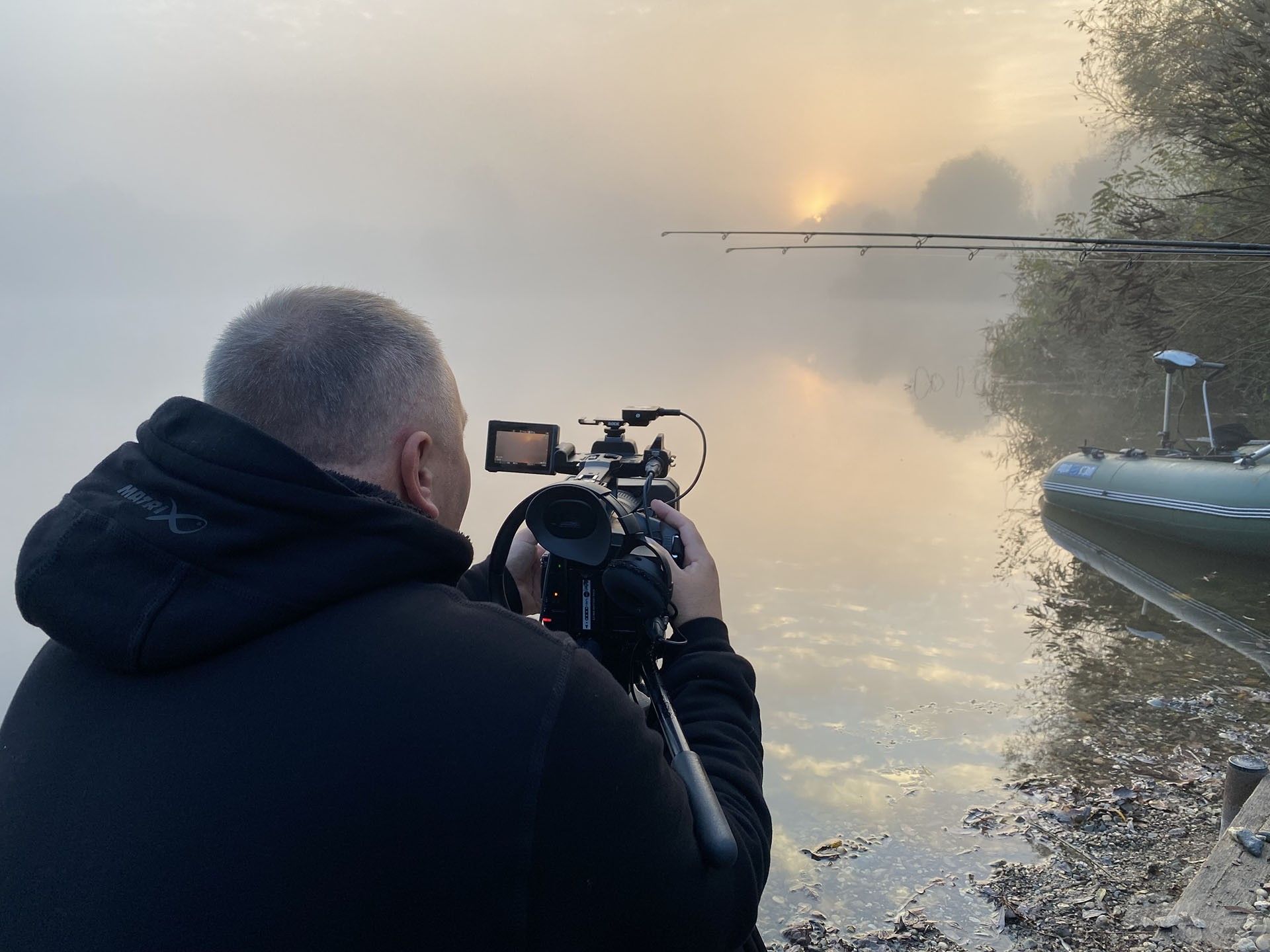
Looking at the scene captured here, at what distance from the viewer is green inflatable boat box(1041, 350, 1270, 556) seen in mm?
6859

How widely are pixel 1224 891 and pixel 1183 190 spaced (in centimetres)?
1483

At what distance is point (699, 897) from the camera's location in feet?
3.52

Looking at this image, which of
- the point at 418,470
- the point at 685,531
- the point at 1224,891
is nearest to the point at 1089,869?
the point at 1224,891

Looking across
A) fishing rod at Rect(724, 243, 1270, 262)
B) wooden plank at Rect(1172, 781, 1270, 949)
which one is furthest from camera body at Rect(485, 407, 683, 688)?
fishing rod at Rect(724, 243, 1270, 262)

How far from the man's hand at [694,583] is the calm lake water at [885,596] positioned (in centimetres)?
187

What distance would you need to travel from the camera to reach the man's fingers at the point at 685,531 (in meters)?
1.73

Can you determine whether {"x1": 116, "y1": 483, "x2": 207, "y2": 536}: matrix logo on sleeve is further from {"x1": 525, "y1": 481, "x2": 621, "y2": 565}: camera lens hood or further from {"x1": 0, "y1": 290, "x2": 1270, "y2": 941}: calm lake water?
{"x1": 0, "y1": 290, "x2": 1270, "y2": 941}: calm lake water

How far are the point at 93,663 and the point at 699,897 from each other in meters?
0.71

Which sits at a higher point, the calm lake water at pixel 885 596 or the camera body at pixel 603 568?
the camera body at pixel 603 568

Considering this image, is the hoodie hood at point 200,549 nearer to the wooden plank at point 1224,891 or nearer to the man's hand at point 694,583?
the man's hand at point 694,583

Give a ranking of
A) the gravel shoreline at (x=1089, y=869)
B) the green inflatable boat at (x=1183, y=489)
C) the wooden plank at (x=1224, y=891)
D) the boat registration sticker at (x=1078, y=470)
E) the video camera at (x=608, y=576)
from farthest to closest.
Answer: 1. the boat registration sticker at (x=1078, y=470)
2. the green inflatable boat at (x=1183, y=489)
3. the gravel shoreline at (x=1089, y=869)
4. the wooden plank at (x=1224, y=891)
5. the video camera at (x=608, y=576)

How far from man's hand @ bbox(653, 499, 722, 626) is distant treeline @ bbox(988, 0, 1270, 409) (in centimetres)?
777

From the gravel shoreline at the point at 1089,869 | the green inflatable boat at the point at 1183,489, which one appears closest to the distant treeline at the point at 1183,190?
the green inflatable boat at the point at 1183,489

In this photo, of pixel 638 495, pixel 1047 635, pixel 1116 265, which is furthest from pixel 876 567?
pixel 1116 265
